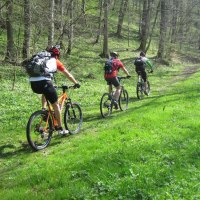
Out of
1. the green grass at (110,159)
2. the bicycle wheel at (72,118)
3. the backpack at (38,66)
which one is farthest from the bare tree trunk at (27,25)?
the backpack at (38,66)

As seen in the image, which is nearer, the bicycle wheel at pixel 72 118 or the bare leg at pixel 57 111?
the bare leg at pixel 57 111

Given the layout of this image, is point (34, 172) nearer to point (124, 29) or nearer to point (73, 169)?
point (73, 169)

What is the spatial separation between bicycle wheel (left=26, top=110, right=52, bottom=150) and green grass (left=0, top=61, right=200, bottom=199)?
0.24 meters

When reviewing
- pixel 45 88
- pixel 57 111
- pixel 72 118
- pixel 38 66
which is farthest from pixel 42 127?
pixel 72 118

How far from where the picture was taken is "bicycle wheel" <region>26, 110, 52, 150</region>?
25.4 feet

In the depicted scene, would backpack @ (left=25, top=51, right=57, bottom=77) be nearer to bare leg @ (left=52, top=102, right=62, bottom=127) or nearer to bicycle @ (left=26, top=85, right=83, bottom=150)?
bare leg @ (left=52, top=102, right=62, bottom=127)

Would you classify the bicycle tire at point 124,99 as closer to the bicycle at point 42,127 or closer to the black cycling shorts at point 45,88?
the bicycle at point 42,127

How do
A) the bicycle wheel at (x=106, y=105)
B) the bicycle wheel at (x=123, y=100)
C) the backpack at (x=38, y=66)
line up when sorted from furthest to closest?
the bicycle wheel at (x=123, y=100) → the bicycle wheel at (x=106, y=105) → the backpack at (x=38, y=66)

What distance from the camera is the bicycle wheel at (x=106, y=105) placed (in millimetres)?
11981

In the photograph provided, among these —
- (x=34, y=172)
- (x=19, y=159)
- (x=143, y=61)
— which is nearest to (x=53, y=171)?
(x=34, y=172)

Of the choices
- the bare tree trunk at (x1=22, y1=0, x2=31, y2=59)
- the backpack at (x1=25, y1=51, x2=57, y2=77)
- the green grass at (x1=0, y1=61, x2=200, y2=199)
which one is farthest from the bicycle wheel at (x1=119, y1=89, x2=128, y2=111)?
the bare tree trunk at (x1=22, y1=0, x2=31, y2=59)

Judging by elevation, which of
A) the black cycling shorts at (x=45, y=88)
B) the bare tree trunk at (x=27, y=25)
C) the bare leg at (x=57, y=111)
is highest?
the bare tree trunk at (x=27, y=25)

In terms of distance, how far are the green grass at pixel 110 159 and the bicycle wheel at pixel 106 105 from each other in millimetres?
296

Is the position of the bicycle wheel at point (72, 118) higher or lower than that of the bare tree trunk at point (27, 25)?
lower
